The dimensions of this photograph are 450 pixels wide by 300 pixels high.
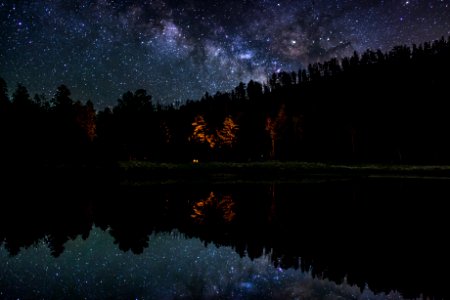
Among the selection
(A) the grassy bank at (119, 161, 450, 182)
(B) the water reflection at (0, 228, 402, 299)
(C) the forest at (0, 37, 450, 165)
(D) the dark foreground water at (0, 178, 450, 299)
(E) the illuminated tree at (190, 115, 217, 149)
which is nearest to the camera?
(B) the water reflection at (0, 228, 402, 299)

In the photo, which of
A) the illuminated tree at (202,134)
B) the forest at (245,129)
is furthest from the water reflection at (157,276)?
the illuminated tree at (202,134)

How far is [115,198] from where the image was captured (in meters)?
26.3

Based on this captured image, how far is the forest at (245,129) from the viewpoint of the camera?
205ft

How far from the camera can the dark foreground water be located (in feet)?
27.7

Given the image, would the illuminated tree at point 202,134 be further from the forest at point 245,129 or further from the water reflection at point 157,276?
the water reflection at point 157,276

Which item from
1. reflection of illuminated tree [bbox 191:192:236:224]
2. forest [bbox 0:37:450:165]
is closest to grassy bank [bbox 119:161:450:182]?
forest [bbox 0:37:450:165]

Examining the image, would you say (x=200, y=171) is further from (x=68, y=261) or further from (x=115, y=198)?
(x=68, y=261)

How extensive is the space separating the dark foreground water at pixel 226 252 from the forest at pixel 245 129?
134 feet

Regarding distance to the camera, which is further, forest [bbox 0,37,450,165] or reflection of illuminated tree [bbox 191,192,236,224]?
forest [bbox 0,37,450,165]

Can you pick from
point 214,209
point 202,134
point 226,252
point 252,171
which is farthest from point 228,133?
point 226,252

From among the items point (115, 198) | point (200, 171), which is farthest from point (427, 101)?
point (115, 198)

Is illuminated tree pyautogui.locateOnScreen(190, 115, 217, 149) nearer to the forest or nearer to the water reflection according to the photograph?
the forest

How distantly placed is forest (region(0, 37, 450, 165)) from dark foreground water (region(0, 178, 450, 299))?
40.9 metres

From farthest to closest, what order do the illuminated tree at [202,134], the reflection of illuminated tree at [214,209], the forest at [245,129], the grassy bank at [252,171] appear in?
the illuminated tree at [202,134]
the forest at [245,129]
the grassy bank at [252,171]
the reflection of illuminated tree at [214,209]
